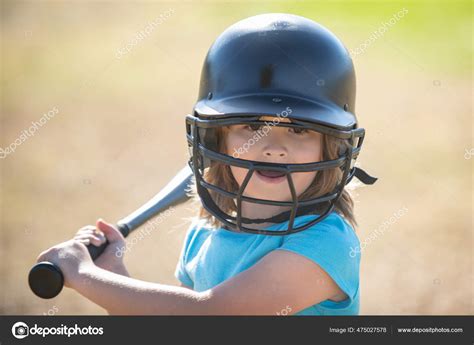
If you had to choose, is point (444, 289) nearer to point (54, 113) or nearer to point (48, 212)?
point (48, 212)

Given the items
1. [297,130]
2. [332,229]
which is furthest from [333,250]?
[297,130]

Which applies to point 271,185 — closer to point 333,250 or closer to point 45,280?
point 333,250

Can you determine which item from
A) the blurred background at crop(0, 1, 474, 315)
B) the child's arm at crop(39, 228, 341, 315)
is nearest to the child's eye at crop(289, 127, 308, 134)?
the child's arm at crop(39, 228, 341, 315)

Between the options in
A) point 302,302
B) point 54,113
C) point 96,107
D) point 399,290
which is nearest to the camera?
point 302,302

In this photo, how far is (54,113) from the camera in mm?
8844

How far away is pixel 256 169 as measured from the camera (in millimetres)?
2486

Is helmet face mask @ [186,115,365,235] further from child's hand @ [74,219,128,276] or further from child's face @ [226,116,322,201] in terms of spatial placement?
child's hand @ [74,219,128,276]

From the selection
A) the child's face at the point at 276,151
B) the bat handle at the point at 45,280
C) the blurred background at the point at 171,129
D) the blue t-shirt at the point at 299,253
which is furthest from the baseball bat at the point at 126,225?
the child's face at the point at 276,151

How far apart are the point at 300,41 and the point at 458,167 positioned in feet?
16.9

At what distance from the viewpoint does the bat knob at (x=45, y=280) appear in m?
A: 2.69

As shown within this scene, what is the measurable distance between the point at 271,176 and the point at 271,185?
0.11 feet

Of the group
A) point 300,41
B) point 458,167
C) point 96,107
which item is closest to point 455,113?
point 458,167

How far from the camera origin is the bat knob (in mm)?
2689

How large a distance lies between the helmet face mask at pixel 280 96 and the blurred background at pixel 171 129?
2.99 ft
